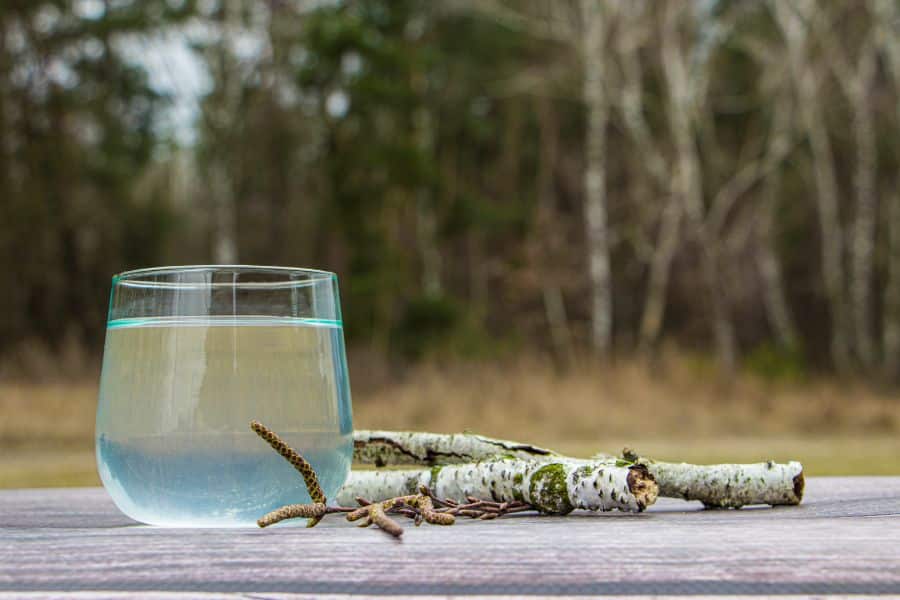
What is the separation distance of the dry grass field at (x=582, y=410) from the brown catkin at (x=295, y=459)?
6.95 m

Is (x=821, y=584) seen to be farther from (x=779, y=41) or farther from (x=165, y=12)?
(x=779, y=41)

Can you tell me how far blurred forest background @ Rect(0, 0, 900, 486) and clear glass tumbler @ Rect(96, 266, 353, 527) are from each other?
8158 millimetres

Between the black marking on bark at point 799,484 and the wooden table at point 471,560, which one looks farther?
the black marking on bark at point 799,484

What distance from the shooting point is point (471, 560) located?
625mm

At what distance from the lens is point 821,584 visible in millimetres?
575

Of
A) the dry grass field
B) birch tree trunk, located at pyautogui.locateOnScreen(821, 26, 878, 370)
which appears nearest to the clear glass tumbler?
the dry grass field

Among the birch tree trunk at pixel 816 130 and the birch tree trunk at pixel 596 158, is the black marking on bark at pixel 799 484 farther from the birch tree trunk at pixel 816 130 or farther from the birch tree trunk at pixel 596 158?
the birch tree trunk at pixel 816 130

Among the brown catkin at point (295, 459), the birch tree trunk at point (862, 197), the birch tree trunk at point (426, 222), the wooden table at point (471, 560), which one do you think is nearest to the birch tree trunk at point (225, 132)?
the birch tree trunk at point (426, 222)

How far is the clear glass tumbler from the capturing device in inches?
34.9

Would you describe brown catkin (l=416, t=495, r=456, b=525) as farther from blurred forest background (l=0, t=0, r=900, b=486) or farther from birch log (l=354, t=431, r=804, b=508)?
blurred forest background (l=0, t=0, r=900, b=486)

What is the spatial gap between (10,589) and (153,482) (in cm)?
30

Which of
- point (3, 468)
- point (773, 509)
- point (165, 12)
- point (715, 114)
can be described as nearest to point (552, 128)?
point (715, 114)

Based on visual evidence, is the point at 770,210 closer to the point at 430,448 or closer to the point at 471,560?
the point at 430,448

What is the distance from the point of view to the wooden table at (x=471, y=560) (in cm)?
58
